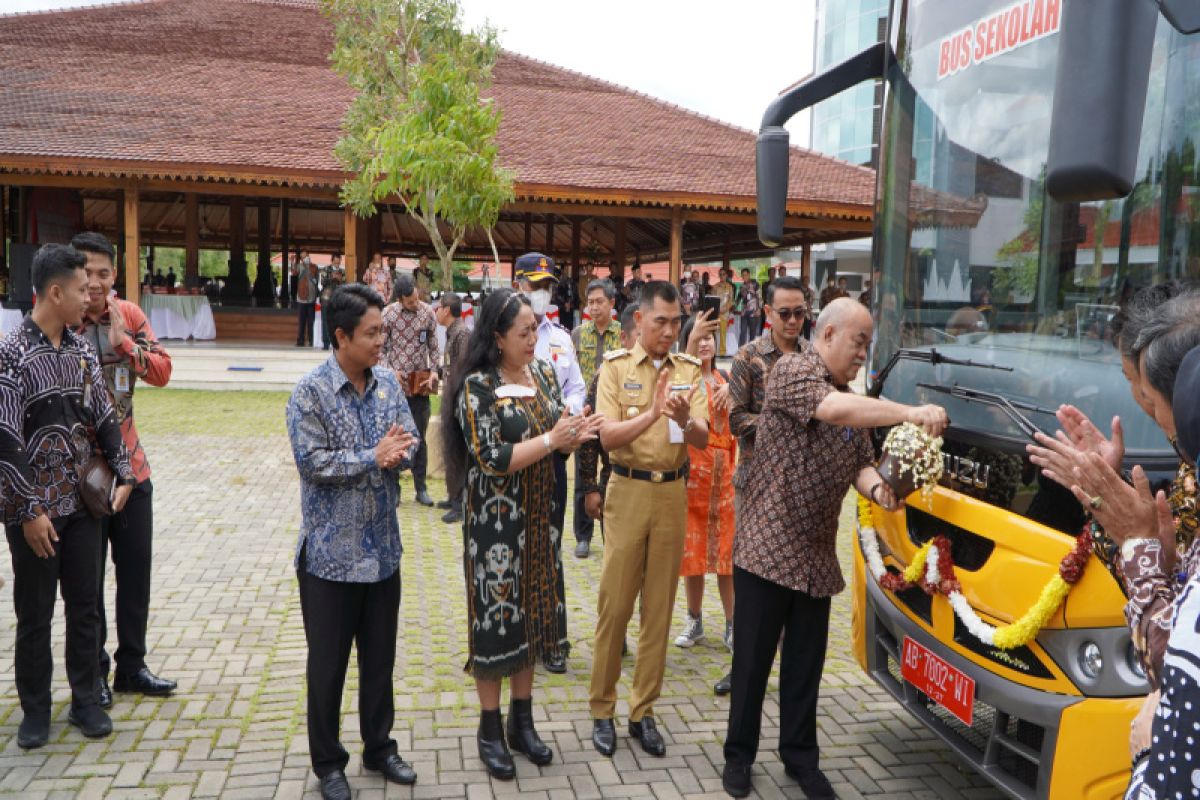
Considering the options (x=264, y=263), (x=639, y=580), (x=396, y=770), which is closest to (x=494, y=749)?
(x=396, y=770)

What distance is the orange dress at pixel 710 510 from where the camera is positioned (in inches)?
199

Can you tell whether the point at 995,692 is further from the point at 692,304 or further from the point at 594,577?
the point at 692,304

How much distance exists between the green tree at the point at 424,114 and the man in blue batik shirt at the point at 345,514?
705cm

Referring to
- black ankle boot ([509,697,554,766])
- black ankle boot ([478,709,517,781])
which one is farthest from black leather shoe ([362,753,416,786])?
black ankle boot ([509,697,554,766])

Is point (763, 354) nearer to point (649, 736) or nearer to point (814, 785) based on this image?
point (649, 736)

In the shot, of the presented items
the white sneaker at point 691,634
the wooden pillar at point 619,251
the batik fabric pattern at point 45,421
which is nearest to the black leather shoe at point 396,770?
the batik fabric pattern at point 45,421

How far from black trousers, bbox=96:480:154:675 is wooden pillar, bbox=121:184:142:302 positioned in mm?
15531

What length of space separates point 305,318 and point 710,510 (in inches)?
685

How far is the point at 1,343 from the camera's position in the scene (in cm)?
370

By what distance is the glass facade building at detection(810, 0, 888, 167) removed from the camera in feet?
160

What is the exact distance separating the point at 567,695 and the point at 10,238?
2458 cm

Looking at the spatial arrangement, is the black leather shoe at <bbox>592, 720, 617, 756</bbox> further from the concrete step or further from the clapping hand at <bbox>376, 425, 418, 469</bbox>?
the concrete step

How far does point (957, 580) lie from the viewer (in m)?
3.22

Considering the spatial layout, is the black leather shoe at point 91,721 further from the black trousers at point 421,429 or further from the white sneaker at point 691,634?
the black trousers at point 421,429
